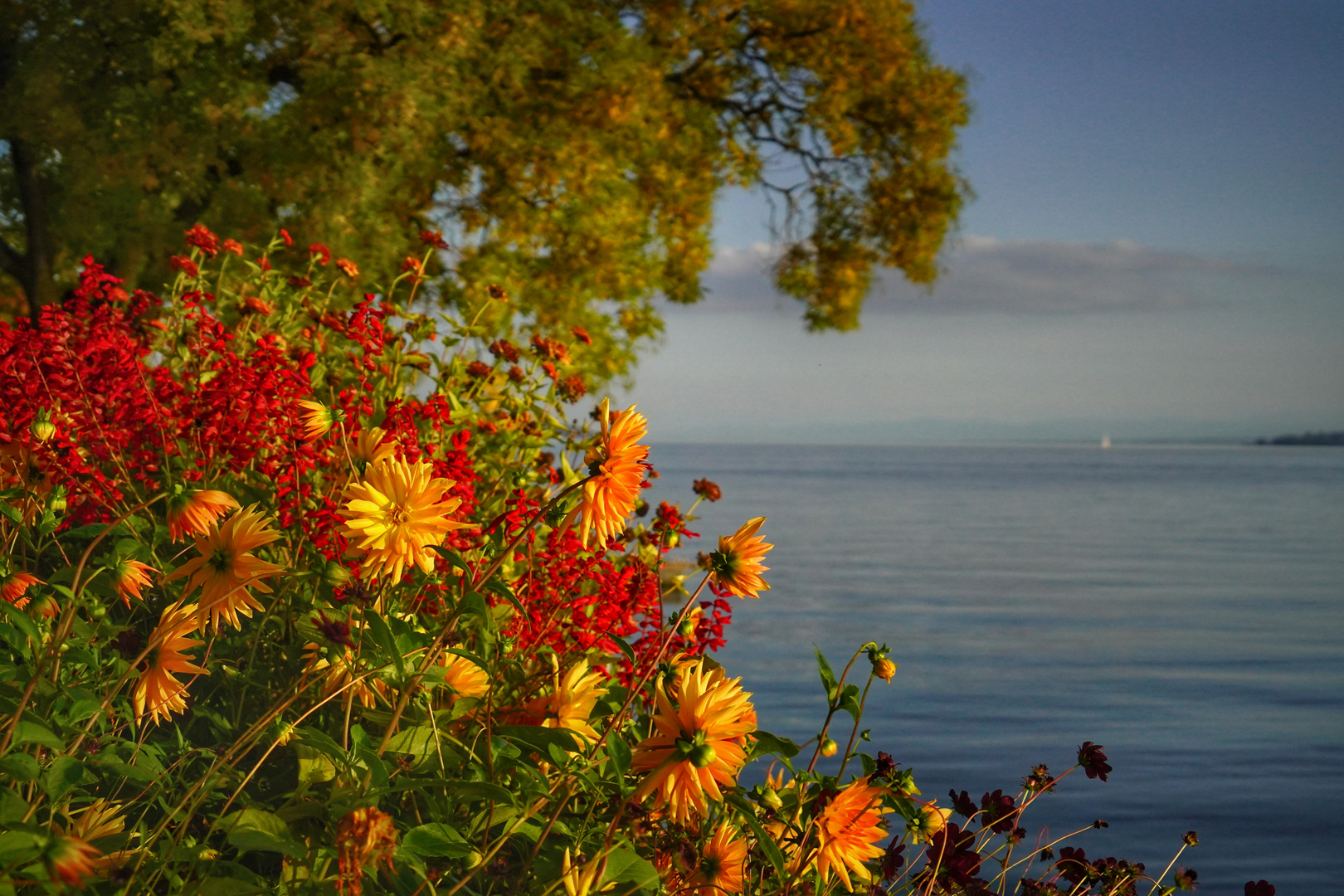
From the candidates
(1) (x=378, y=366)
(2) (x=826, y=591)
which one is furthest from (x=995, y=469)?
(1) (x=378, y=366)

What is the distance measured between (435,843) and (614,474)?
57 cm

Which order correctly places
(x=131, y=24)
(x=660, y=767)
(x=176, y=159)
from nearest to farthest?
(x=660, y=767) < (x=176, y=159) < (x=131, y=24)

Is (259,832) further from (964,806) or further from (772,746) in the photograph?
(964,806)

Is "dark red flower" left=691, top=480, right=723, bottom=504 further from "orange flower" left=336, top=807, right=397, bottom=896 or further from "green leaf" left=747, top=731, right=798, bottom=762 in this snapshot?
"orange flower" left=336, top=807, right=397, bottom=896

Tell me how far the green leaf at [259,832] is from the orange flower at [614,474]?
57 centimetres

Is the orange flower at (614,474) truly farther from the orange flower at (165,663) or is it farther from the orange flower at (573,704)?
the orange flower at (165,663)

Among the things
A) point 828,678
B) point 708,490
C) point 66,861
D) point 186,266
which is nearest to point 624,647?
point 708,490

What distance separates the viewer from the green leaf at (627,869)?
4.58 ft

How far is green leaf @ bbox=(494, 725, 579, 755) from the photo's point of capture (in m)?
1.50

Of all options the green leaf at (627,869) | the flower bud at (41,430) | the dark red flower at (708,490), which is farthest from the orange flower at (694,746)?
the flower bud at (41,430)

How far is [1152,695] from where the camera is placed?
343 inches

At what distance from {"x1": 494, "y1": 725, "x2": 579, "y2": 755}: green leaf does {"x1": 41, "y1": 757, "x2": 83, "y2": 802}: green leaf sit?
57 centimetres

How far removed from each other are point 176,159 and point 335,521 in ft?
24.5

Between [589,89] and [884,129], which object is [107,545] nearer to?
[589,89]
